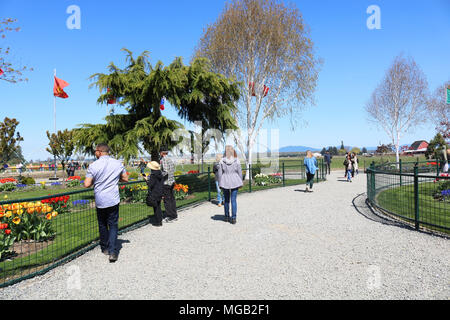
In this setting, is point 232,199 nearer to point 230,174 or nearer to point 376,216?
point 230,174

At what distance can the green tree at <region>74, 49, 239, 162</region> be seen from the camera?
12195mm

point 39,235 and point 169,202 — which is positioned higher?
point 169,202

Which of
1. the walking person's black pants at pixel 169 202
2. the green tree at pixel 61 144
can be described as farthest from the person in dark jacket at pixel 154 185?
the green tree at pixel 61 144

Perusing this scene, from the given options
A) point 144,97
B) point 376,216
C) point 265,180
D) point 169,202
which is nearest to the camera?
point 169,202

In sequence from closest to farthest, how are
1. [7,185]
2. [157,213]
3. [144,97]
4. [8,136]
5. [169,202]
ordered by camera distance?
1. [157,213]
2. [169,202]
3. [144,97]
4. [7,185]
5. [8,136]

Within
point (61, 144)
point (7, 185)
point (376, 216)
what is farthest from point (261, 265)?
point (61, 144)

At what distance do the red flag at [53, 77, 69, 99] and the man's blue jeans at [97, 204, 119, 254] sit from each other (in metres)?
22.8

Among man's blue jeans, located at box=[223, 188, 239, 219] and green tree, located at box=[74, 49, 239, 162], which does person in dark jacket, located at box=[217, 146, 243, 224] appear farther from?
green tree, located at box=[74, 49, 239, 162]

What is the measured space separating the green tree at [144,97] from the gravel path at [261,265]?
20.2 feet

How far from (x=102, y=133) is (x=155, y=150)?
236 centimetres

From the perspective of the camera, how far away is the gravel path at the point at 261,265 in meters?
3.47

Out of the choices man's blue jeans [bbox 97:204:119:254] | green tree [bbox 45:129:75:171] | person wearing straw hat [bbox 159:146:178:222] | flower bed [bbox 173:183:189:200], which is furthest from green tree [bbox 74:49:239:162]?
green tree [bbox 45:129:75:171]

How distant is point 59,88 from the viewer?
23.7m

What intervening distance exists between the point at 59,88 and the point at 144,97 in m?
15.2
